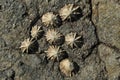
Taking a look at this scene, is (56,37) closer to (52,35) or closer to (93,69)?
(52,35)

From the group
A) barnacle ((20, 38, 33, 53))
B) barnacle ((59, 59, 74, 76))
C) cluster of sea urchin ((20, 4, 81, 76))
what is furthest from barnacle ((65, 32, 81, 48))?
barnacle ((20, 38, 33, 53))

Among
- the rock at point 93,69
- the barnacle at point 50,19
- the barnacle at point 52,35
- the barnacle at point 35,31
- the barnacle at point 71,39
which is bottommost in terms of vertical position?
the rock at point 93,69

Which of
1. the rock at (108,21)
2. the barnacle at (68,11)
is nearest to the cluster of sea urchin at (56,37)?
the barnacle at (68,11)

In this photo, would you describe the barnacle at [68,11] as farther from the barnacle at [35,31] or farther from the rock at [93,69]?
the rock at [93,69]

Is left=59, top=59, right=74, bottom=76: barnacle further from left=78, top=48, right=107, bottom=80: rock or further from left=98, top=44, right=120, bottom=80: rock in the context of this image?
→ left=98, top=44, right=120, bottom=80: rock

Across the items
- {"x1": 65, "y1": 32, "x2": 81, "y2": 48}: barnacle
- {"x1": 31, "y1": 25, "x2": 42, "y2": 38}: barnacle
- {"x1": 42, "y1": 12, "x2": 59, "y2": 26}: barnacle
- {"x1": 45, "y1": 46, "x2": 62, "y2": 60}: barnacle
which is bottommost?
{"x1": 45, "y1": 46, "x2": 62, "y2": 60}: barnacle

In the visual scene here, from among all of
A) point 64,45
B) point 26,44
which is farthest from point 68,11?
point 26,44
